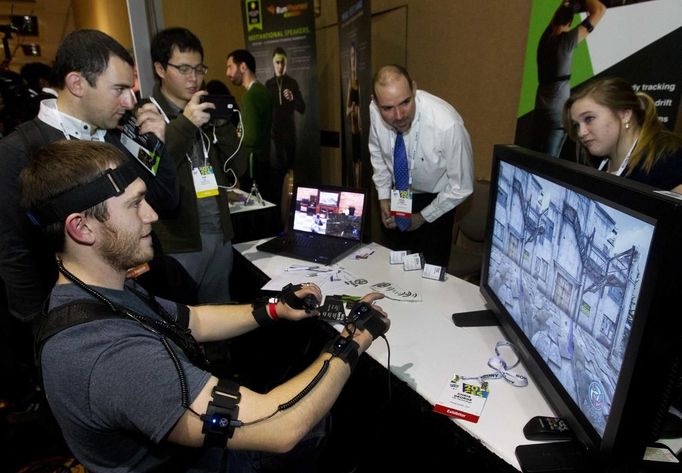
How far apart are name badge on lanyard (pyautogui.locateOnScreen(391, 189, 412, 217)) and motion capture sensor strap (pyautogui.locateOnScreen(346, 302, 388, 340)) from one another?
126cm

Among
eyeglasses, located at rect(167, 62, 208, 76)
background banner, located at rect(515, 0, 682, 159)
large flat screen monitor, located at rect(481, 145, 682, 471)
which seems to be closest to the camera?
large flat screen monitor, located at rect(481, 145, 682, 471)

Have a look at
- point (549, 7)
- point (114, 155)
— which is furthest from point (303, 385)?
point (549, 7)

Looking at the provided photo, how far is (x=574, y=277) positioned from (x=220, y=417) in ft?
2.53

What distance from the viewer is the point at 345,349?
1063 mm

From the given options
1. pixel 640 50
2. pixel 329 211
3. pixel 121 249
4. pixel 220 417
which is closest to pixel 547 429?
pixel 220 417

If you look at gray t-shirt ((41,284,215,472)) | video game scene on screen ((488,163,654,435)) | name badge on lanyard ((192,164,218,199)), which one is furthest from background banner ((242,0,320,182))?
gray t-shirt ((41,284,215,472))

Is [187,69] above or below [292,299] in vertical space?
above

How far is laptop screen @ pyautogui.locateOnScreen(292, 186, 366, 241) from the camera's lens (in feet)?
6.66

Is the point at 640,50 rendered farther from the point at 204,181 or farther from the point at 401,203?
the point at 204,181

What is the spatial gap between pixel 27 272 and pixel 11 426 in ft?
3.41

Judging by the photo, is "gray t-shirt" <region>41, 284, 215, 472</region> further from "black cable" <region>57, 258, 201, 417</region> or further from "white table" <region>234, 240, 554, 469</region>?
"white table" <region>234, 240, 554, 469</region>

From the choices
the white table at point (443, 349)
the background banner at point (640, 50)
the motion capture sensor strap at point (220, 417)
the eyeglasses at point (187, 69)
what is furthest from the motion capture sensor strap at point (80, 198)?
the background banner at point (640, 50)

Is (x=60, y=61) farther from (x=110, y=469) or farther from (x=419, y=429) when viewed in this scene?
(x=419, y=429)

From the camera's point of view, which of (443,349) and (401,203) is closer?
(443,349)
